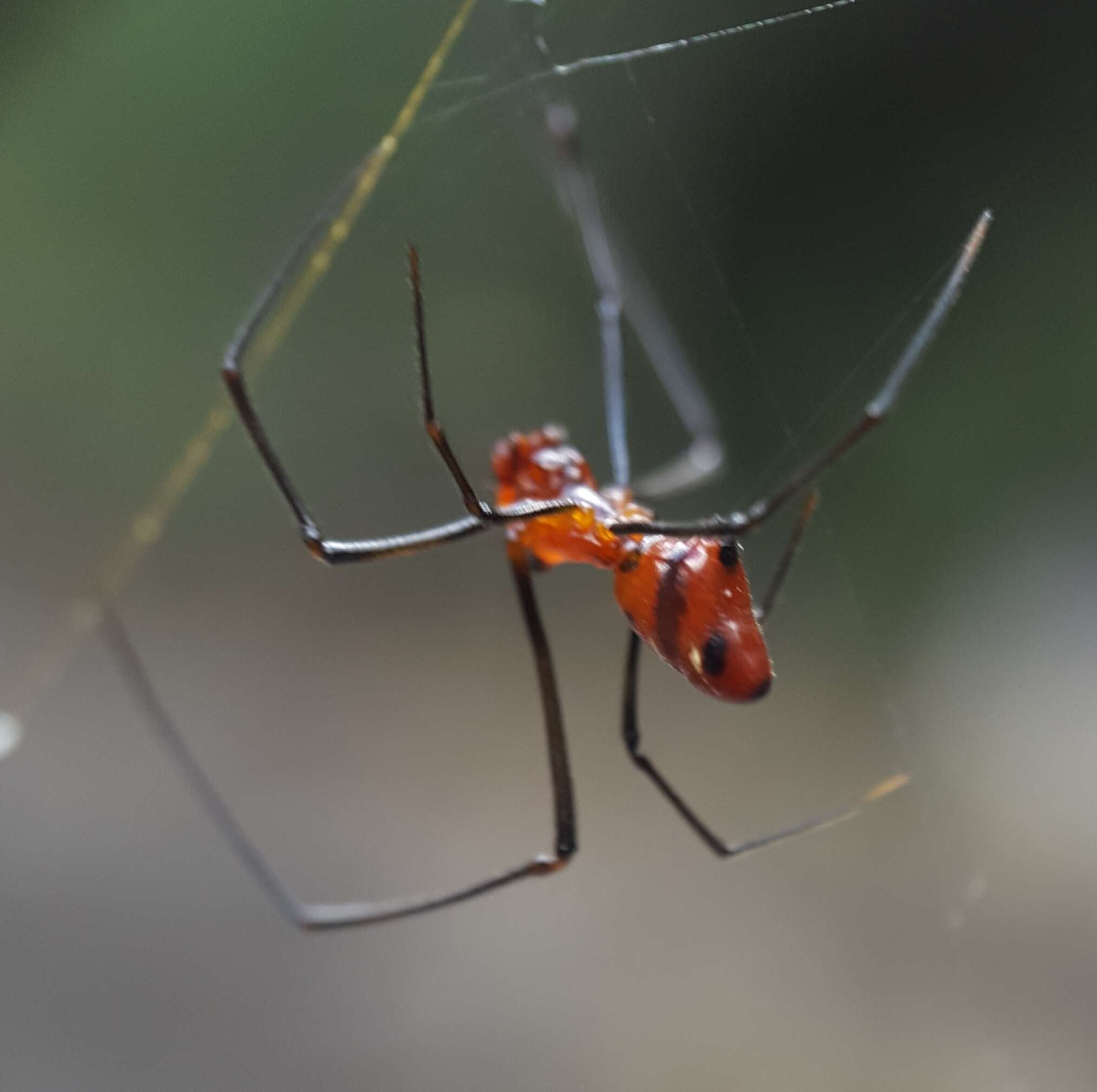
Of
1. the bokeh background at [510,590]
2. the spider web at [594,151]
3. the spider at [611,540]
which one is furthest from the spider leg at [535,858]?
the spider web at [594,151]

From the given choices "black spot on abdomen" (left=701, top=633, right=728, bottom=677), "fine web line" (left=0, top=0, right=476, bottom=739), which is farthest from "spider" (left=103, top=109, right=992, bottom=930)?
"fine web line" (left=0, top=0, right=476, bottom=739)

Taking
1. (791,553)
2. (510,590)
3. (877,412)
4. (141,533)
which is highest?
(877,412)

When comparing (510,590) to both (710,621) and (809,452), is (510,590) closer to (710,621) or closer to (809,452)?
(809,452)

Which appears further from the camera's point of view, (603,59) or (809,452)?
(809,452)

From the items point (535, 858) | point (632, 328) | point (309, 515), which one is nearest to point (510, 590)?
point (632, 328)

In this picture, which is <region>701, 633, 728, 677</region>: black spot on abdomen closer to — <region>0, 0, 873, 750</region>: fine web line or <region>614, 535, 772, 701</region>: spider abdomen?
<region>614, 535, 772, 701</region>: spider abdomen

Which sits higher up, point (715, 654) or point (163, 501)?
point (715, 654)
